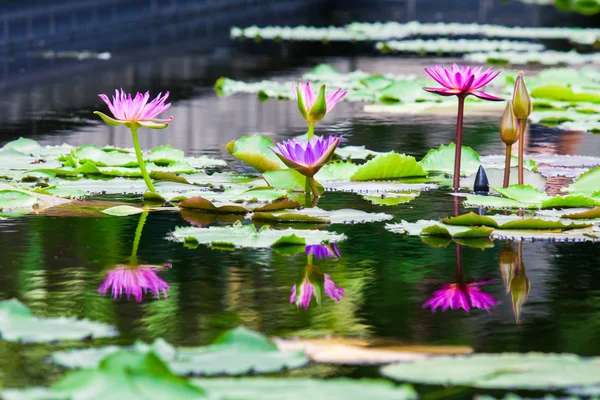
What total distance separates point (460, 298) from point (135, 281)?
0.73 meters

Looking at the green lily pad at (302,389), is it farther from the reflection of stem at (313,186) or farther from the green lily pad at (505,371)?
the reflection of stem at (313,186)

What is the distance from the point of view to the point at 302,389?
2.03 metres

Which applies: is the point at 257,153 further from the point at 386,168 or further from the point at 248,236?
the point at 248,236

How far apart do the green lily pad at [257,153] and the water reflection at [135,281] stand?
122 cm

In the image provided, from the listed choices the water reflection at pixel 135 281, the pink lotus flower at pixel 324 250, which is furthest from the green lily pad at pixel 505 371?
the pink lotus flower at pixel 324 250

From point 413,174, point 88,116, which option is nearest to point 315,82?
point 88,116

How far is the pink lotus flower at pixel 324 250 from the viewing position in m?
3.25

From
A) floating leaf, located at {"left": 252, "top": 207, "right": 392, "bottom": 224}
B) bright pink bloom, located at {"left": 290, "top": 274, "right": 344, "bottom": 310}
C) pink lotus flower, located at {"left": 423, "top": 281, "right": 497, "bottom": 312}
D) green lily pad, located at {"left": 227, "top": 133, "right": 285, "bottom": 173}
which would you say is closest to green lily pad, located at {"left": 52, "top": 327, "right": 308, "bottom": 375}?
bright pink bloom, located at {"left": 290, "top": 274, "right": 344, "bottom": 310}

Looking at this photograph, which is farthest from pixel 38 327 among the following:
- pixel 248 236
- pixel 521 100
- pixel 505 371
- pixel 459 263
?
pixel 521 100

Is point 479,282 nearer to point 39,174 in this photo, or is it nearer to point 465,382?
point 465,382

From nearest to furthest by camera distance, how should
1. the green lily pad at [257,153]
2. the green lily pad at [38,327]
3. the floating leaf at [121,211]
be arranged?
the green lily pad at [38,327]
the floating leaf at [121,211]
the green lily pad at [257,153]

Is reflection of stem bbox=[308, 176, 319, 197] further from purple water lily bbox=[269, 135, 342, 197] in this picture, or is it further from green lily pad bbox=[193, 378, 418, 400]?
green lily pad bbox=[193, 378, 418, 400]

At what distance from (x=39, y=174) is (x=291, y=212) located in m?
1.10

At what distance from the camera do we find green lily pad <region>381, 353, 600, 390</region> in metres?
2.12
